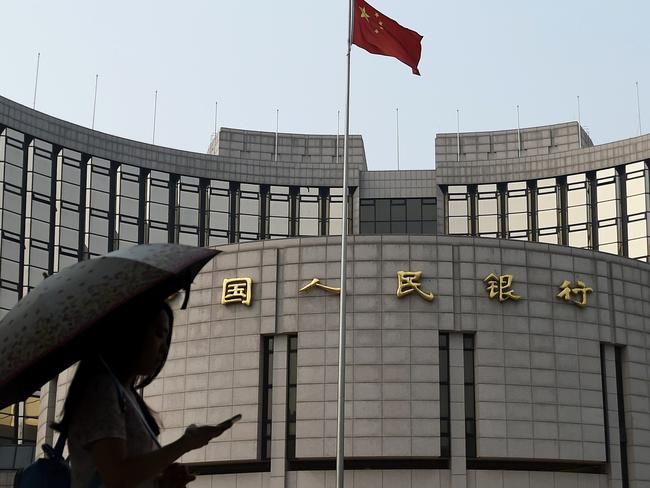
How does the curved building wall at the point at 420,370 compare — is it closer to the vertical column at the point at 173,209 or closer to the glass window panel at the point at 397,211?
the vertical column at the point at 173,209

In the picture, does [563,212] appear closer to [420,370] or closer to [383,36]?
[420,370]

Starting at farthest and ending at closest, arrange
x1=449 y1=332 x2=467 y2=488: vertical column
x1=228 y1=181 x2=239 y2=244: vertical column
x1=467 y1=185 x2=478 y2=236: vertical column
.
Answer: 1. x1=228 y1=181 x2=239 y2=244: vertical column
2. x1=467 y1=185 x2=478 y2=236: vertical column
3. x1=449 y1=332 x2=467 y2=488: vertical column

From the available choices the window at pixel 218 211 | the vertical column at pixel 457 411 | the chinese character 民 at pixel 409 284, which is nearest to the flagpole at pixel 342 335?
the vertical column at pixel 457 411

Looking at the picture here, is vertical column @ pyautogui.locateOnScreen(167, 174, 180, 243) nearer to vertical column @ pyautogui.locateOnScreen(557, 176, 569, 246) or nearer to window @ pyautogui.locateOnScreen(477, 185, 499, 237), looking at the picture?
window @ pyautogui.locateOnScreen(477, 185, 499, 237)

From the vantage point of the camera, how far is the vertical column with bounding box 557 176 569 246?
162 ft

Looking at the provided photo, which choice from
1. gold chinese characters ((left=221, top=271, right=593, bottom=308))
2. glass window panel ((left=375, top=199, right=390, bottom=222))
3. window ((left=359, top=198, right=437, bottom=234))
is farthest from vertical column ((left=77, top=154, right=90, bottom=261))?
gold chinese characters ((left=221, top=271, right=593, bottom=308))

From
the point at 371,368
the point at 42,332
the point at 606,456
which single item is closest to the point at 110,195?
the point at 371,368

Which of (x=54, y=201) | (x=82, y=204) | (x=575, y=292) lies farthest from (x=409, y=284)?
(x=54, y=201)

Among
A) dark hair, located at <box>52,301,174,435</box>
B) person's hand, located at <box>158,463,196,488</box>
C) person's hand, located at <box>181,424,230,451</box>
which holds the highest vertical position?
dark hair, located at <box>52,301,174,435</box>

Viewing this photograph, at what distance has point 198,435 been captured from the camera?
305 cm

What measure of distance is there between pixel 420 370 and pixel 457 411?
60.1 inches

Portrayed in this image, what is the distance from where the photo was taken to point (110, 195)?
5019 centimetres

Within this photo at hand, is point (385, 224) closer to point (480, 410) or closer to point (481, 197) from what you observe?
point (481, 197)

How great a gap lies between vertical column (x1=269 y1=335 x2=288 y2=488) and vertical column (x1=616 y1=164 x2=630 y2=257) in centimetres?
2051
